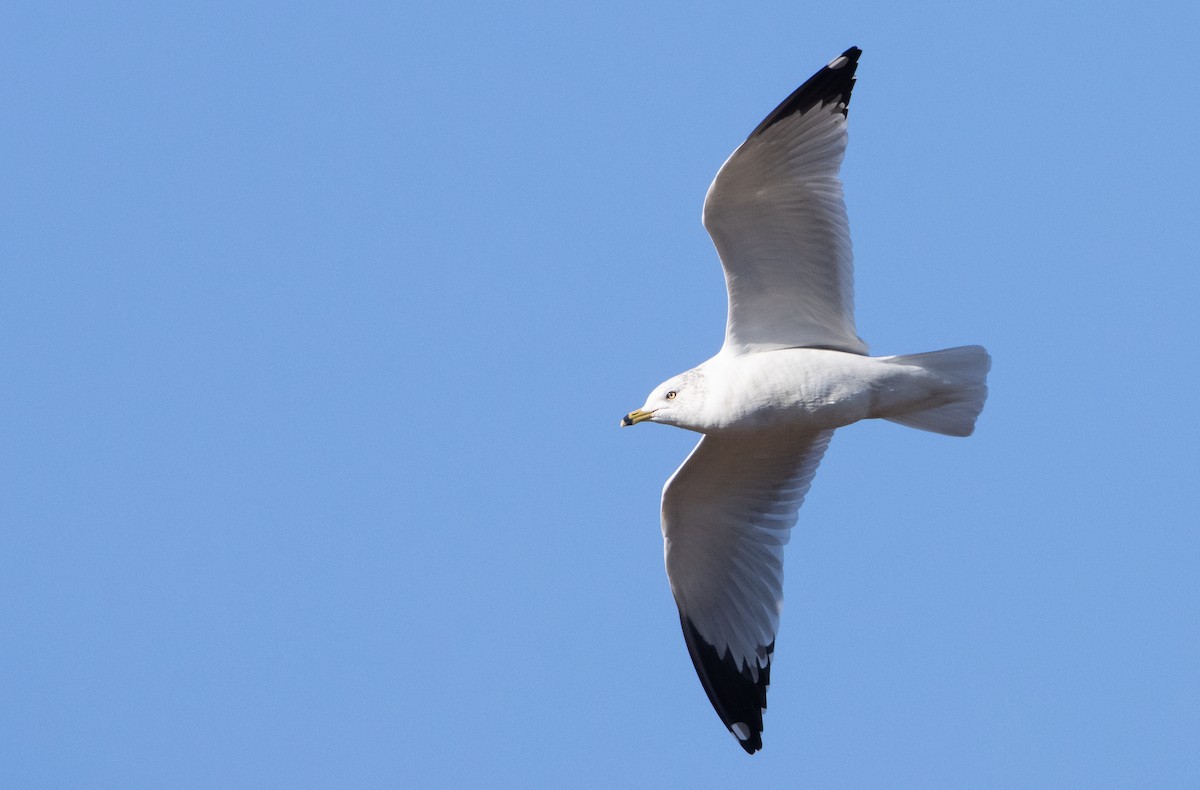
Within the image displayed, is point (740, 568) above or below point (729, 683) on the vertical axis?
above

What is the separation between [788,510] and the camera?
Result: 962cm

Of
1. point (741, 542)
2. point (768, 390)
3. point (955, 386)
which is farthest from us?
point (741, 542)

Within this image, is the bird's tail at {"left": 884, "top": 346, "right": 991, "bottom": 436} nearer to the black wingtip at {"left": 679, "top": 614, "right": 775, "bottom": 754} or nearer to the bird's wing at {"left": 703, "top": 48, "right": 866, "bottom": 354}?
the bird's wing at {"left": 703, "top": 48, "right": 866, "bottom": 354}

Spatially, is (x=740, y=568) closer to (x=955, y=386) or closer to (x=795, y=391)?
(x=795, y=391)

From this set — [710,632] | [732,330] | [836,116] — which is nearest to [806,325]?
[732,330]

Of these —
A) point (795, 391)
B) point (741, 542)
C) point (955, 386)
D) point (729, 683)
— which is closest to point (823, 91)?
point (795, 391)

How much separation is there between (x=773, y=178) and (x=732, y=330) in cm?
85

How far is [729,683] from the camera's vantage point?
9656 millimetres

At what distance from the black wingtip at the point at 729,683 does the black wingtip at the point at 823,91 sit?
2.87 metres

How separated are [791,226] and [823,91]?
0.69 m

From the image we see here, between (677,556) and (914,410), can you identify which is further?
(677,556)

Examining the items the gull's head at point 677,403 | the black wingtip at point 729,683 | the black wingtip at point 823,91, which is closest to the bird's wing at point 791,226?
the black wingtip at point 823,91

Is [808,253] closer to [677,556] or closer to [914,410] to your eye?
[914,410]

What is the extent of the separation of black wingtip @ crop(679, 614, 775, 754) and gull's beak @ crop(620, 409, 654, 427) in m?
1.36
